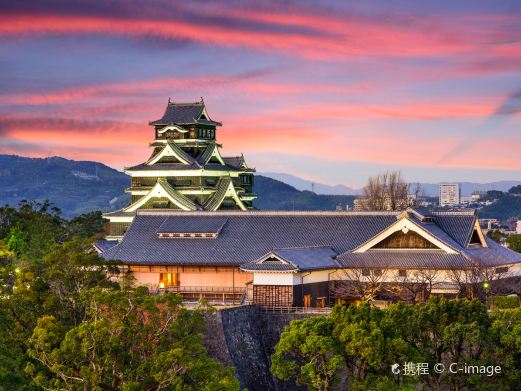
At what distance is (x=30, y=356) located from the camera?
3675 centimetres

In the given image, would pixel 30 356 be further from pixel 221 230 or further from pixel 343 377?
pixel 221 230

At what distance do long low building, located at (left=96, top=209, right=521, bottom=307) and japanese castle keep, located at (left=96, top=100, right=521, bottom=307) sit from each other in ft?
0.18

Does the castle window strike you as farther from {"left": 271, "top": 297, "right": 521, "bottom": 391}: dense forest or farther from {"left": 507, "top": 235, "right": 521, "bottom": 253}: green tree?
{"left": 507, "top": 235, "right": 521, "bottom": 253}: green tree

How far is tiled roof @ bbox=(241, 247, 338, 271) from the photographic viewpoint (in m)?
46.7

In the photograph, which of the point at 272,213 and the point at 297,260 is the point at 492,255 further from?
the point at 272,213

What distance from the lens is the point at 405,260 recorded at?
160 ft

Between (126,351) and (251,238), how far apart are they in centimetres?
1907

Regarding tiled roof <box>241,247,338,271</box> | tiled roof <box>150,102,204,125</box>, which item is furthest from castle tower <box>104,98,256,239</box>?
tiled roof <box>241,247,338,271</box>

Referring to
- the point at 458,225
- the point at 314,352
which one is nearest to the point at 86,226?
the point at 458,225

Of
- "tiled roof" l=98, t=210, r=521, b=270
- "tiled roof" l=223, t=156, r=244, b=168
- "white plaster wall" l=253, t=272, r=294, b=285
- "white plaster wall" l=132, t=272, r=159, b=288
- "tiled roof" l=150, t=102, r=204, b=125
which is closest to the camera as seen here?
"white plaster wall" l=253, t=272, r=294, b=285

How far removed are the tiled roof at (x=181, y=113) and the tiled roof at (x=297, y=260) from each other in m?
29.3

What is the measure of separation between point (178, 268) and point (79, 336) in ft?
60.5

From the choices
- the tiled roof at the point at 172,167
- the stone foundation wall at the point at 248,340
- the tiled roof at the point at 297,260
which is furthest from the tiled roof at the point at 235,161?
the stone foundation wall at the point at 248,340

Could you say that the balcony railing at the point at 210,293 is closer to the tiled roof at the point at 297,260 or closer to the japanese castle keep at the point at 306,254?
the japanese castle keep at the point at 306,254
